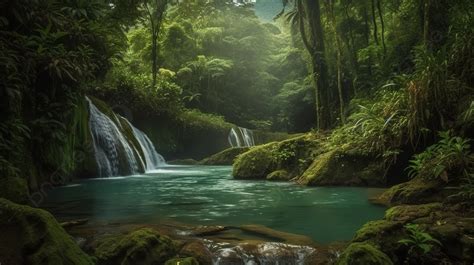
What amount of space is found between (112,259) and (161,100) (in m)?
17.5

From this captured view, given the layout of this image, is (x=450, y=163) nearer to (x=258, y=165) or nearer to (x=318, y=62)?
(x=258, y=165)

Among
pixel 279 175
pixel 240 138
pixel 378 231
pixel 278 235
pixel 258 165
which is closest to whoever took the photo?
pixel 378 231

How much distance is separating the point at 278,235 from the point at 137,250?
6.20 feet

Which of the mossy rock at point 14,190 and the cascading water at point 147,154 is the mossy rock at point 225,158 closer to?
the cascading water at point 147,154

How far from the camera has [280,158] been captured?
1278 centimetres

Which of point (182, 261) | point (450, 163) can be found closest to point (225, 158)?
point (450, 163)

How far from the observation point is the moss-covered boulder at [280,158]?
12438mm

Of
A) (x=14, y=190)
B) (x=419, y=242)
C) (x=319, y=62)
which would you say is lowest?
(x=419, y=242)

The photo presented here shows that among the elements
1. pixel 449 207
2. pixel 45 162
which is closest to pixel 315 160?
pixel 449 207

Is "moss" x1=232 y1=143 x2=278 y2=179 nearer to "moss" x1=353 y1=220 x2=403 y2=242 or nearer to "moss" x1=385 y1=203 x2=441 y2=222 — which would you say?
"moss" x1=385 y1=203 x2=441 y2=222

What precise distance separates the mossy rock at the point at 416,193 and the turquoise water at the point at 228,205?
0.41 meters

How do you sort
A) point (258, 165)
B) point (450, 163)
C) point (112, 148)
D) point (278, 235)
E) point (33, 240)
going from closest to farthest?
point (33, 240) → point (278, 235) → point (450, 163) → point (258, 165) → point (112, 148)

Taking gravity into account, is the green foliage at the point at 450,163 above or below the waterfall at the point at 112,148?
below

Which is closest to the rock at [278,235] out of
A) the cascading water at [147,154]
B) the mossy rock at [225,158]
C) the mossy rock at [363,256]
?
the mossy rock at [363,256]
